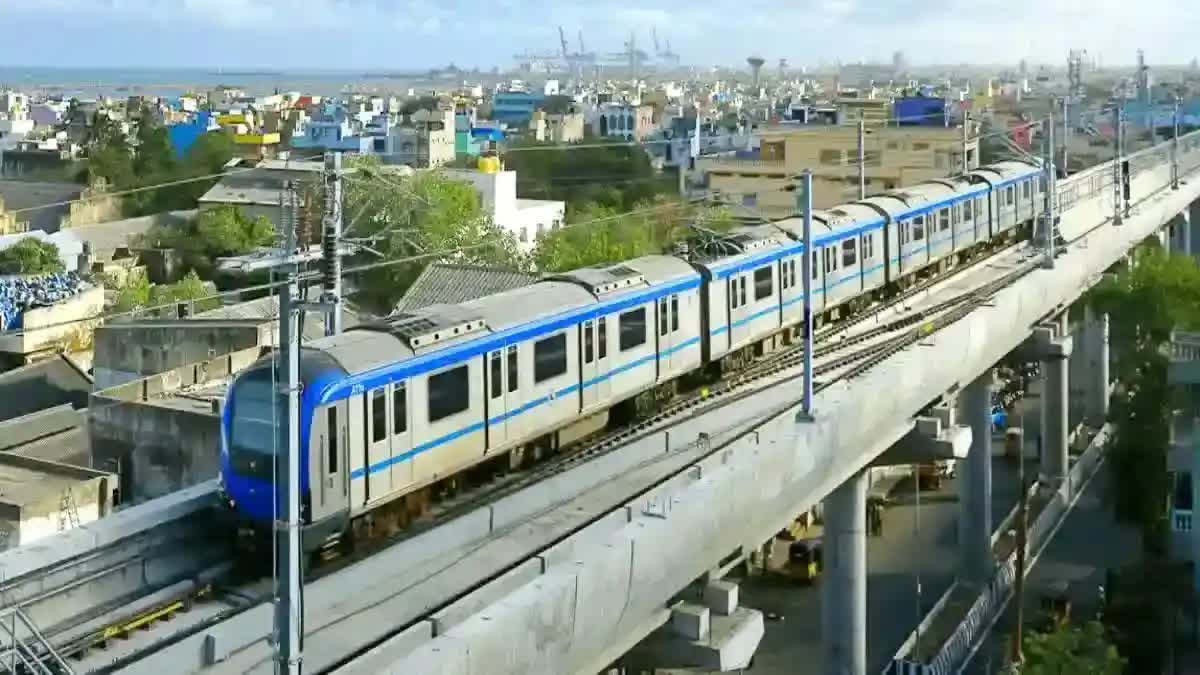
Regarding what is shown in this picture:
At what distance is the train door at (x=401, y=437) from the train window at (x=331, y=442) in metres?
0.71

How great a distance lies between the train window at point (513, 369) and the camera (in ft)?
42.9

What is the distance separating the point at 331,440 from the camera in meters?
10.7

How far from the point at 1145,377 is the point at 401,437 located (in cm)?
1311

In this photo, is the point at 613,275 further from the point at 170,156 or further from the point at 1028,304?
the point at 170,156

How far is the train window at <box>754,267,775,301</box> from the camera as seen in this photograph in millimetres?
18562

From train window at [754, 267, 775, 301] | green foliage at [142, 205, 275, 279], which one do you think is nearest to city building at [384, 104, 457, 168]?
green foliage at [142, 205, 275, 279]

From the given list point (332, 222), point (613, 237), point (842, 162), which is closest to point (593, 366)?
point (332, 222)

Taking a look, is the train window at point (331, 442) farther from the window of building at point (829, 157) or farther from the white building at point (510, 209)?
the window of building at point (829, 157)

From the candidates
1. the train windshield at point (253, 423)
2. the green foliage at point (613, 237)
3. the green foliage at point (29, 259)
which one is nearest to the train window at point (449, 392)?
the train windshield at point (253, 423)

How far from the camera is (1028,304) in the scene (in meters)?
20.5

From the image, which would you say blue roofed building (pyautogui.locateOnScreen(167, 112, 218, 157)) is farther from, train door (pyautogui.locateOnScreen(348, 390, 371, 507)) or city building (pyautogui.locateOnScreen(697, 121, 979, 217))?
train door (pyautogui.locateOnScreen(348, 390, 371, 507))

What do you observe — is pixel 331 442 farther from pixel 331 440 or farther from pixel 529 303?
pixel 529 303

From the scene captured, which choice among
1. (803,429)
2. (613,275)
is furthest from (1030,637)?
(613,275)

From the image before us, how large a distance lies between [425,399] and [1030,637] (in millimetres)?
7331
